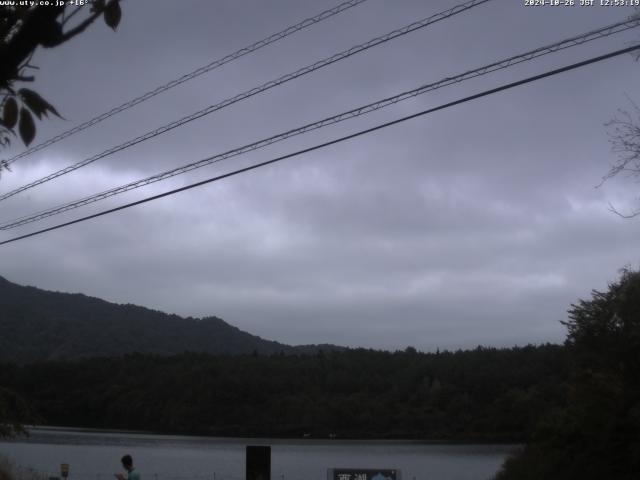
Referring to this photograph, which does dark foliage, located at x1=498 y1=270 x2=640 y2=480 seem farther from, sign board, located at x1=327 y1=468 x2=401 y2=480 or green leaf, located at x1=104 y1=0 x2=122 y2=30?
green leaf, located at x1=104 y1=0 x2=122 y2=30

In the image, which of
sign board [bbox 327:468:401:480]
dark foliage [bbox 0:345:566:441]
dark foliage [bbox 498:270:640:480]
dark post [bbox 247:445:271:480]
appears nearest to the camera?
sign board [bbox 327:468:401:480]

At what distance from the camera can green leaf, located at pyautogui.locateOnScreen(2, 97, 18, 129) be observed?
11.6 ft

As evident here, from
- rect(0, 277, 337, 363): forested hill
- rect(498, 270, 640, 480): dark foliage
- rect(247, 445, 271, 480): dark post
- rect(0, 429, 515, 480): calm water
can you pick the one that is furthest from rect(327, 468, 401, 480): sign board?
rect(0, 277, 337, 363): forested hill

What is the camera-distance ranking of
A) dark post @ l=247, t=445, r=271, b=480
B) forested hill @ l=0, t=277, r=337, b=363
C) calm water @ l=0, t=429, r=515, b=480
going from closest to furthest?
dark post @ l=247, t=445, r=271, b=480 → calm water @ l=0, t=429, r=515, b=480 → forested hill @ l=0, t=277, r=337, b=363

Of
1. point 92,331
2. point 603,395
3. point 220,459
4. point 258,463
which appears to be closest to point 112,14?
point 258,463

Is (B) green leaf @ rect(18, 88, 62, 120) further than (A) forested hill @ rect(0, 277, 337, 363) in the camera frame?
No

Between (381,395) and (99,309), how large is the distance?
81433mm

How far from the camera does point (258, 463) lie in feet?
55.8

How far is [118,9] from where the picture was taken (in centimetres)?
369

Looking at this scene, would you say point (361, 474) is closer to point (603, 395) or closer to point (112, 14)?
point (603, 395)

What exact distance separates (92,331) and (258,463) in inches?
4885

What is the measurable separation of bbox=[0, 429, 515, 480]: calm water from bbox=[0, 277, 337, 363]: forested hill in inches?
1813

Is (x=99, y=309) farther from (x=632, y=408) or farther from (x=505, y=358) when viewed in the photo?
(x=632, y=408)

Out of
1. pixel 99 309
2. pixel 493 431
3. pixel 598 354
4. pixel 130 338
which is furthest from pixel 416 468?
pixel 99 309
